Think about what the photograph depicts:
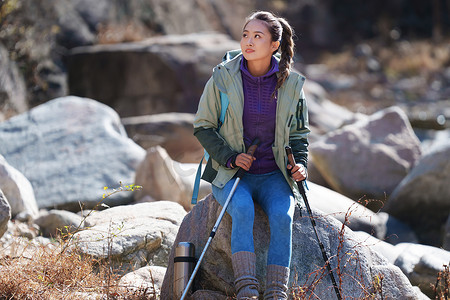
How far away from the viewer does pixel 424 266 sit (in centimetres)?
Result: 528

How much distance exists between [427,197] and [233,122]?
442 centimetres

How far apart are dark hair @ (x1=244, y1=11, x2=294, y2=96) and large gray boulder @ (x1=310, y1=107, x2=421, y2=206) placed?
459cm

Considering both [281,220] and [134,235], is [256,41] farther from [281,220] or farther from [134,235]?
[134,235]

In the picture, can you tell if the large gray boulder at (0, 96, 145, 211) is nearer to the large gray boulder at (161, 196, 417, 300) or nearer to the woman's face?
the large gray boulder at (161, 196, 417, 300)

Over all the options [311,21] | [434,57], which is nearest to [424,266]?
[434,57]

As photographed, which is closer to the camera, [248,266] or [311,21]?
[248,266]

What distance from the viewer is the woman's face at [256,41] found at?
382 cm

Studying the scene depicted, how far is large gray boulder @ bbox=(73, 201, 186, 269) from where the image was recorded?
171 inches

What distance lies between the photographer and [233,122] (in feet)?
12.6

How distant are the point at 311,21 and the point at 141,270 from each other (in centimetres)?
2403

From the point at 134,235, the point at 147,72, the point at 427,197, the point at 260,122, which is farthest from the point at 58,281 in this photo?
the point at 147,72

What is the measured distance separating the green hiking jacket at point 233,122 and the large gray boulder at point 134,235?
82 cm

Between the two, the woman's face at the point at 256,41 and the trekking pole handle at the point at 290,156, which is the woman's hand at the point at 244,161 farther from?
the woman's face at the point at 256,41

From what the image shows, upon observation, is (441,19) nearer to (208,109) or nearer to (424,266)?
(424,266)
